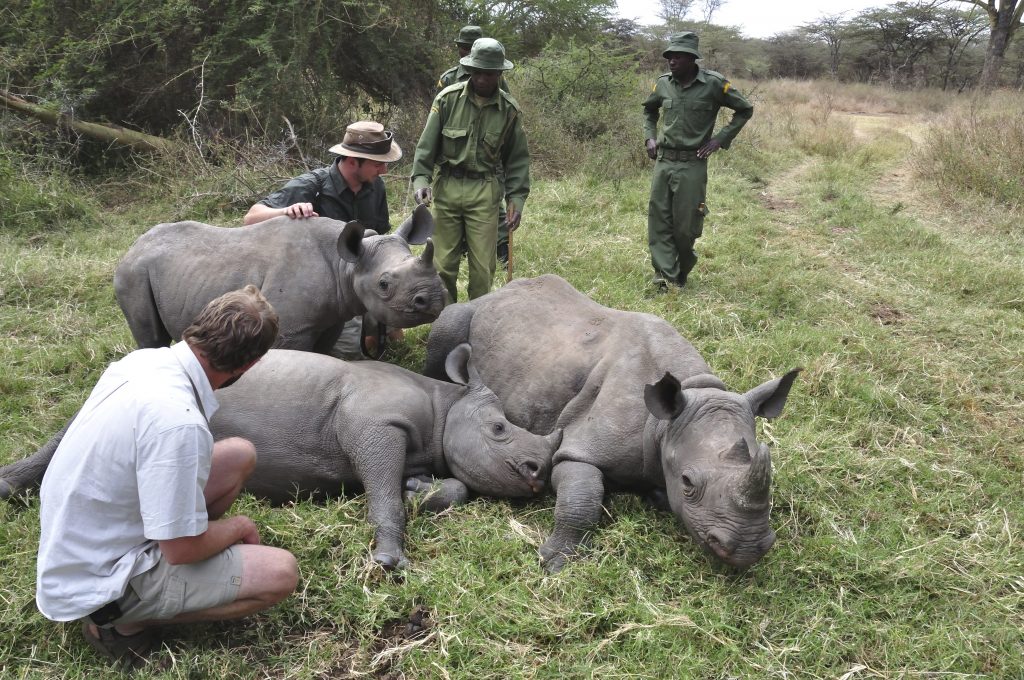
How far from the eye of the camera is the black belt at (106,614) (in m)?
3.43

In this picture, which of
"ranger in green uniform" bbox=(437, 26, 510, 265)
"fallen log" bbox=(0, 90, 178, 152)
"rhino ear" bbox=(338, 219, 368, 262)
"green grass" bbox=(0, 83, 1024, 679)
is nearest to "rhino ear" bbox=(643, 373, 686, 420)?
"green grass" bbox=(0, 83, 1024, 679)

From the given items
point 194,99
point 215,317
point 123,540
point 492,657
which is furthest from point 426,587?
point 194,99

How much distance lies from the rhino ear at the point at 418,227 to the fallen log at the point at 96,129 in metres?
7.22

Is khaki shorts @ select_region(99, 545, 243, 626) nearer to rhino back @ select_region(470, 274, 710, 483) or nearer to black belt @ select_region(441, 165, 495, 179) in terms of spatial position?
rhino back @ select_region(470, 274, 710, 483)

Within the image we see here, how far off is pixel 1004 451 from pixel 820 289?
327 centimetres

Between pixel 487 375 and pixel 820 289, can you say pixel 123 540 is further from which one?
pixel 820 289

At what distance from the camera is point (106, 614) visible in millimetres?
3451

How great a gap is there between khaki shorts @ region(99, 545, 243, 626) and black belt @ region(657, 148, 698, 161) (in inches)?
261

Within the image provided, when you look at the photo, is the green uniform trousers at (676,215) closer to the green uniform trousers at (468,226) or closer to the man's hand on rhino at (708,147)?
the man's hand on rhino at (708,147)

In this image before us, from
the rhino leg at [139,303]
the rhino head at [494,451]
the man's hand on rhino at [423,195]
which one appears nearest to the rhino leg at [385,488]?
the rhino head at [494,451]

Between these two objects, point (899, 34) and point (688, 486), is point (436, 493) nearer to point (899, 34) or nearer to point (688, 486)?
point (688, 486)

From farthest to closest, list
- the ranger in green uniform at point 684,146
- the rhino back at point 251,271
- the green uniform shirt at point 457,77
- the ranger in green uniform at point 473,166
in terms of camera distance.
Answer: the green uniform shirt at point 457,77 < the ranger in green uniform at point 684,146 < the ranger in green uniform at point 473,166 < the rhino back at point 251,271

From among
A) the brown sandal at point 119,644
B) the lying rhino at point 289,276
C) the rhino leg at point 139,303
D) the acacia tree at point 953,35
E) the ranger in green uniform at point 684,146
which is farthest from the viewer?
the acacia tree at point 953,35

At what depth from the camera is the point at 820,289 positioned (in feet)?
28.4
